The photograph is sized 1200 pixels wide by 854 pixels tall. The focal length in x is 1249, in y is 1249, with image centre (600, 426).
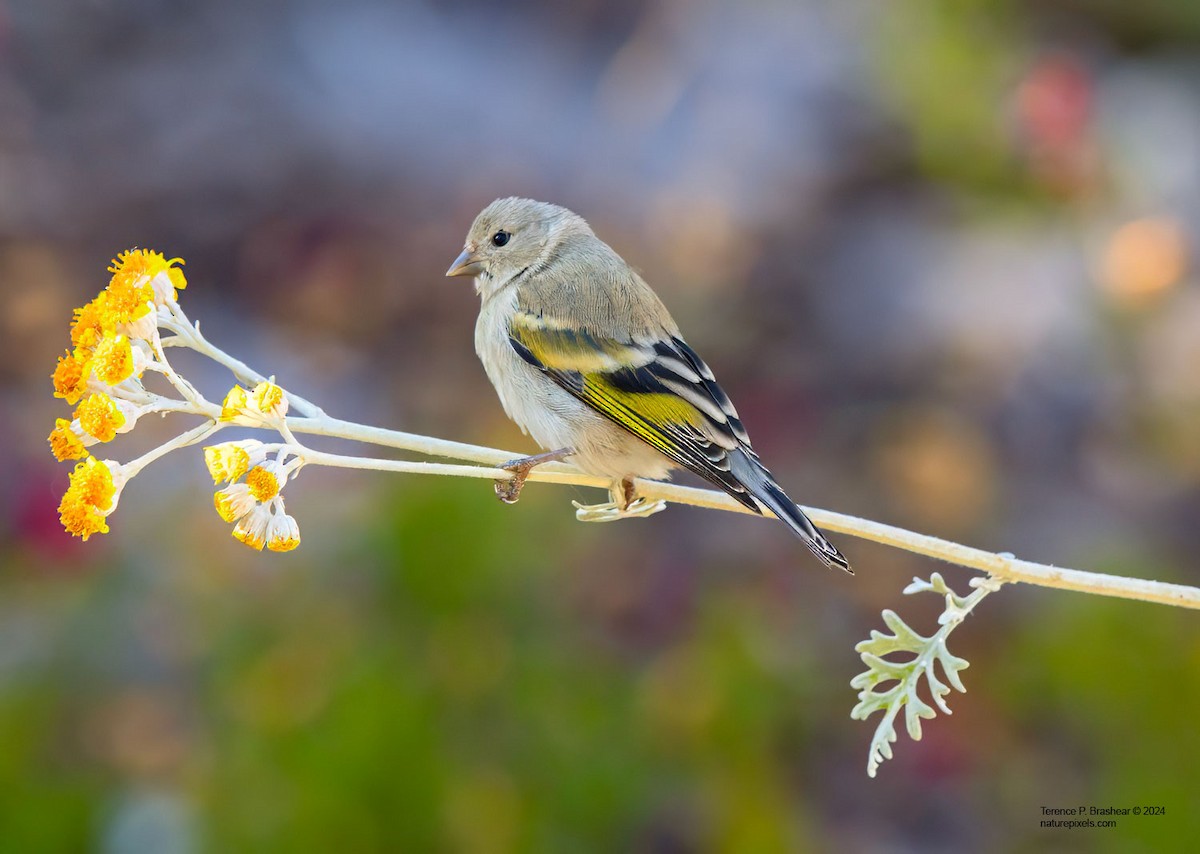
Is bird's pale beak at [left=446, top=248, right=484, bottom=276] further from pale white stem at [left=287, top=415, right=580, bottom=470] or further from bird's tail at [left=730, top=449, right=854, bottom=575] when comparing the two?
pale white stem at [left=287, top=415, right=580, bottom=470]

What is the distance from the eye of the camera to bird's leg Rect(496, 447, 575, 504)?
290 centimetres

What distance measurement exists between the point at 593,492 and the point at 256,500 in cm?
345

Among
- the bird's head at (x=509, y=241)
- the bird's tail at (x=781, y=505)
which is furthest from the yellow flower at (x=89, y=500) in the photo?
the bird's head at (x=509, y=241)

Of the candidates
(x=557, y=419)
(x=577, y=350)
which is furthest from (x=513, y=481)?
(x=577, y=350)

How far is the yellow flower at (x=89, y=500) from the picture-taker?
7.02 ft

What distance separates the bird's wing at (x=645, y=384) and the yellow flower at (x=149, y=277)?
4.53 ft

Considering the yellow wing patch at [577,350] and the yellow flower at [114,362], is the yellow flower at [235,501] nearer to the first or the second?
the yellow flower at [114,362]

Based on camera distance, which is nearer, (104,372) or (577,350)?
(104,372)

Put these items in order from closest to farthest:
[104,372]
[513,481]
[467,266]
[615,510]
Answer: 1. [104,372]
2. [615,510]
3. [513,481]
4. [467,266]

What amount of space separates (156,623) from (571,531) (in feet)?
6.61

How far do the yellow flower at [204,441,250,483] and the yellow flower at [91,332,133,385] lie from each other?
231 millimetres

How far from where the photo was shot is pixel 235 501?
2227 millimetres

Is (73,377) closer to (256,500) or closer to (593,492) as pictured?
(256,500)

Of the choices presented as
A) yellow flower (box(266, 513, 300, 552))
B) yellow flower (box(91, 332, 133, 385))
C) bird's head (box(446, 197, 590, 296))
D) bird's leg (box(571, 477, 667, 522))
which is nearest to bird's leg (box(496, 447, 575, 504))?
bird's leg (box(571, 477, 667, 522))
